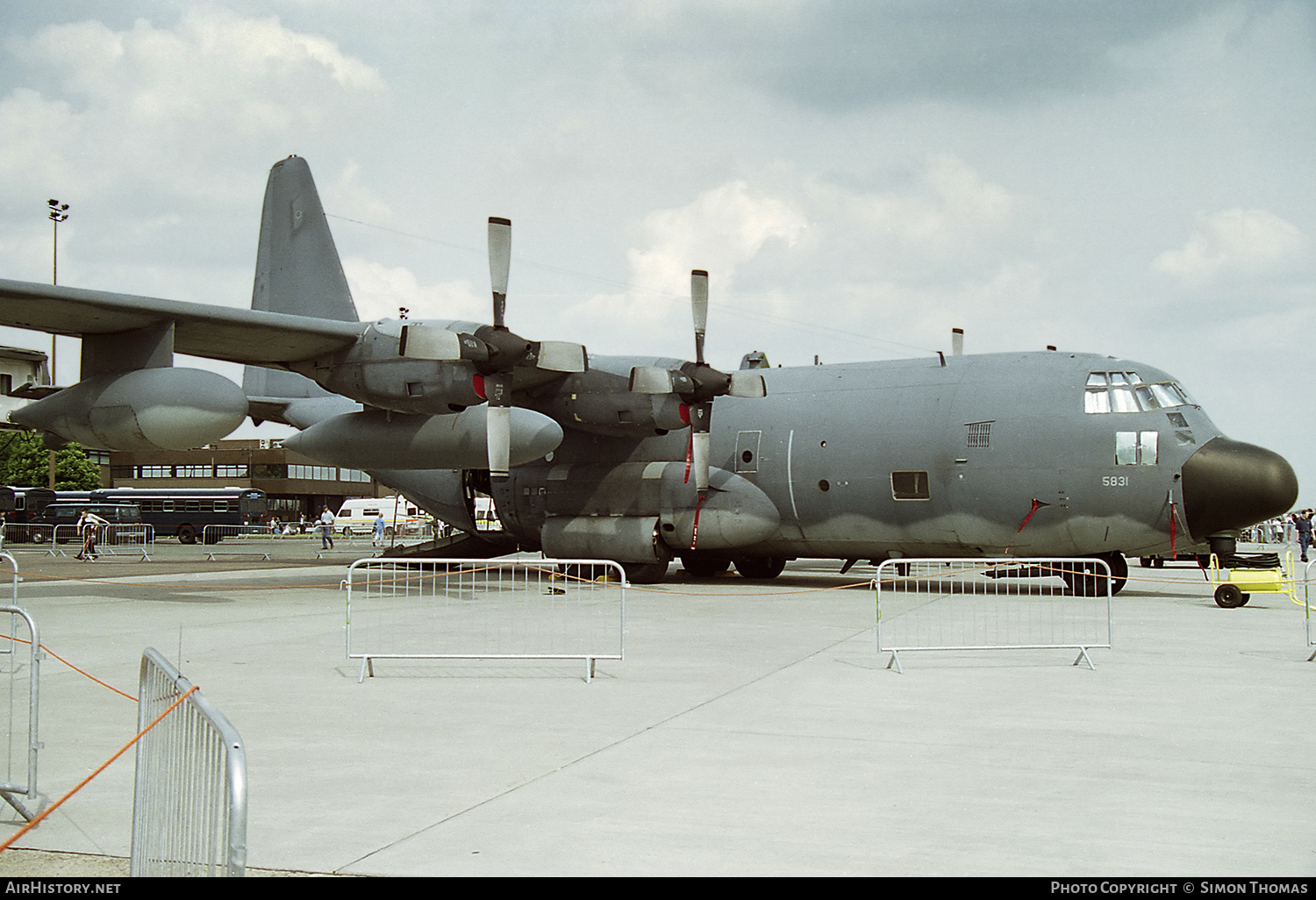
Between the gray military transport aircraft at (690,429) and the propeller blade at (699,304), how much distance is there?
0.20ft

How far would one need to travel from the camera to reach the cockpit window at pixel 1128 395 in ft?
51.1

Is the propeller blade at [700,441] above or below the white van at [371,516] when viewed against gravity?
above

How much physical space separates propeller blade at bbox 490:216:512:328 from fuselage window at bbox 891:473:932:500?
6.57 metres

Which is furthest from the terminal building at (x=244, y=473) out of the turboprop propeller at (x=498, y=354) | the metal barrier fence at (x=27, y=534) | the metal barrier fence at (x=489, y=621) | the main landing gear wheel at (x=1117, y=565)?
the main landing gear wheel at (x=1117, y=565)

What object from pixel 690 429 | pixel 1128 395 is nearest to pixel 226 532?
pixel 690 429

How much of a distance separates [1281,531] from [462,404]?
53986mm

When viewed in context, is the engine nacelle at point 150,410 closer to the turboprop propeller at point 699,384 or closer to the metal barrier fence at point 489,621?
the metal barrier fence at point 489,621

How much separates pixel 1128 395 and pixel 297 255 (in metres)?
14.9

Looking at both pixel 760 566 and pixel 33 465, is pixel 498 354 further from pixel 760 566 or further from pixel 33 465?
pixel 33 465

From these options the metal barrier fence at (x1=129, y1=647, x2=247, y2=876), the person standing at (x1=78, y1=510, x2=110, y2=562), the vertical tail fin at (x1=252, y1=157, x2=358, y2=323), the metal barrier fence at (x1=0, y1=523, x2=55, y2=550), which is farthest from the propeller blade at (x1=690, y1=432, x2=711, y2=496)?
the metal barrier fence at (x1=0, y1=523, x2=55, y2=550)

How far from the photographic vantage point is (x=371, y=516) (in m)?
65.5

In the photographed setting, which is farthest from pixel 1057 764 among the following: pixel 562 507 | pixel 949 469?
pixel 562 507

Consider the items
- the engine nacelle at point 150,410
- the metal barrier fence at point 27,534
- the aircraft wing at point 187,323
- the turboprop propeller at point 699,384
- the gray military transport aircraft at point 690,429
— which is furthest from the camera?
the metal barrier fence at point 27,534
